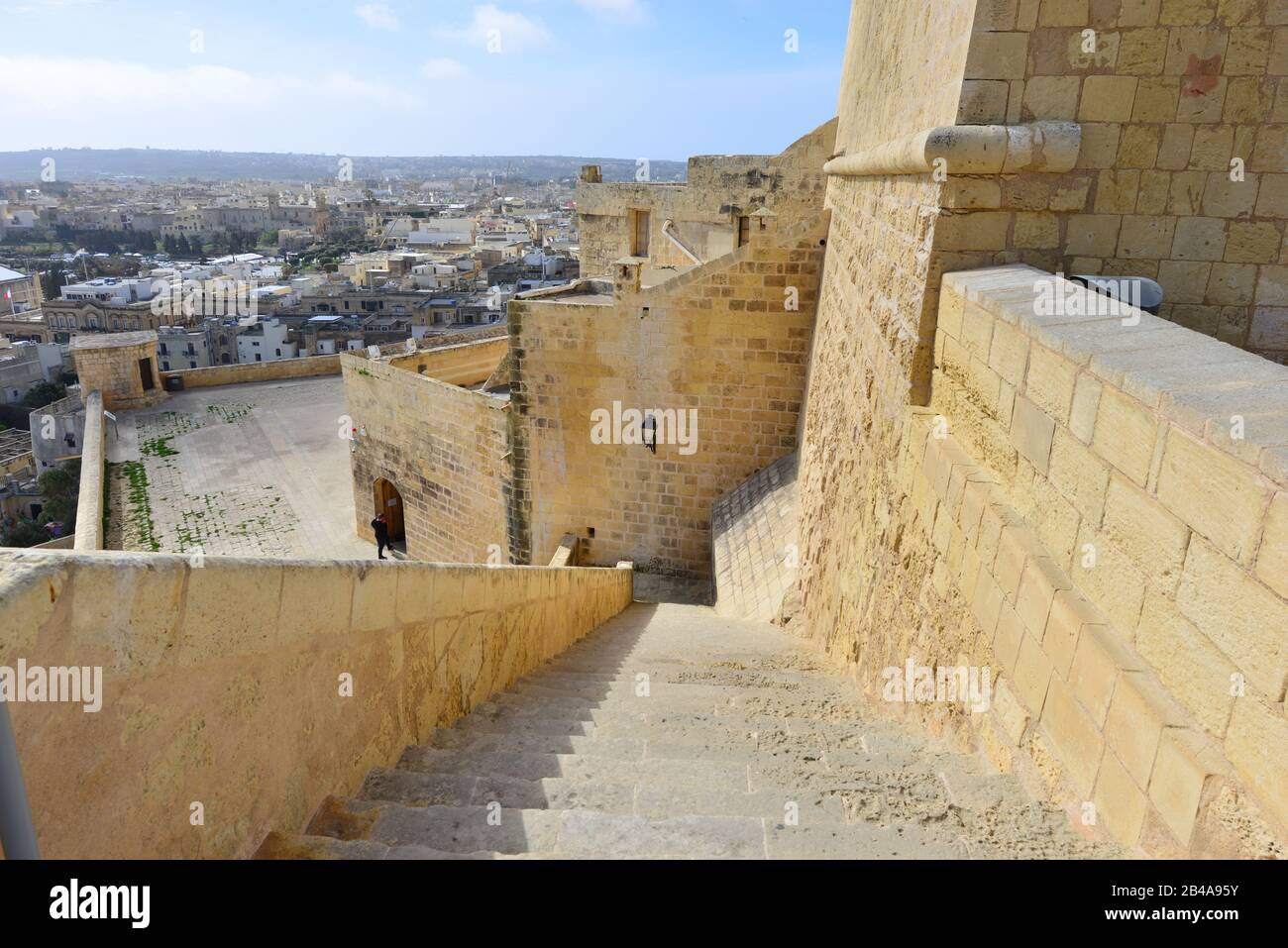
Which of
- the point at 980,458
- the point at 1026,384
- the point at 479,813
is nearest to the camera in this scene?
the point at 479,813

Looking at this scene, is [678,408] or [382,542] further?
A: [382,542]

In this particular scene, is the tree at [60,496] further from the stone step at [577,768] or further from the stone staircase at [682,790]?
the stone step at [577,768]

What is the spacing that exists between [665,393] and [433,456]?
422 centimetres

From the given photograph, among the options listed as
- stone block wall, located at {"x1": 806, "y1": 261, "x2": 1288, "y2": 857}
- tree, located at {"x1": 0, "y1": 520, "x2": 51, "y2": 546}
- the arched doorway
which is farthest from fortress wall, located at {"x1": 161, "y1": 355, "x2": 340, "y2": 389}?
stone block wall, located at {"x1": 806, "y1": 261, "x2": 1288, "y2": 857}

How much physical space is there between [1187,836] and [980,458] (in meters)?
1.75

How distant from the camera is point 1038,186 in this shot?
3.76 meters

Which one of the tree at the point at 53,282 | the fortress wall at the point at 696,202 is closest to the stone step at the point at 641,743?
the fortress wall at the point at 696,202

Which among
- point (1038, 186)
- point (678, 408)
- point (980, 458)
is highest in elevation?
point (1038, 186)

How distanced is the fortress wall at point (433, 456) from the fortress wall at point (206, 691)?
8.37 metres

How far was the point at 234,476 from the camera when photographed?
17172 millimetres

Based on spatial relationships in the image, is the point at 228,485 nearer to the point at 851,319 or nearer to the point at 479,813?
the point at 851,319

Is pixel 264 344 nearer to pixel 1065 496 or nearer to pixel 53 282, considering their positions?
pixel 53 282

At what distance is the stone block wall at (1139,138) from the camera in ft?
11.9

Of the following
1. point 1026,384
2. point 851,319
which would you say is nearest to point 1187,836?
point 1026,384
